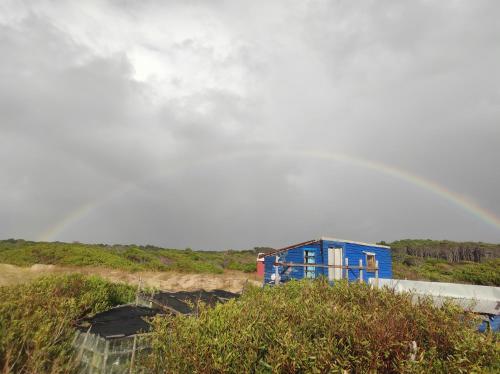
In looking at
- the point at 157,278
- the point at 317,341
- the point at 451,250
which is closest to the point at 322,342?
the point at 317,341

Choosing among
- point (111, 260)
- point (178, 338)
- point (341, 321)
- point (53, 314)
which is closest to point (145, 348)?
point (53, 314)

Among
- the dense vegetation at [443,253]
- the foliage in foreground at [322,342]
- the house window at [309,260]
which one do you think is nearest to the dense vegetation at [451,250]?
the dense vegetation at [443,253]

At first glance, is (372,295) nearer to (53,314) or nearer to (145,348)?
(145,348)

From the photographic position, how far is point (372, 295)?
8.72 meters

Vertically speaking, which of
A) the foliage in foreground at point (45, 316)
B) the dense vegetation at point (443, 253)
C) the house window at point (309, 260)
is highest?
the dense vegetation at point (443, 253)

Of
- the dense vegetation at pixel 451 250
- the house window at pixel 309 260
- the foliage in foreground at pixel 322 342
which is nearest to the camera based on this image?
the foliage in foreground at pixel 322 342

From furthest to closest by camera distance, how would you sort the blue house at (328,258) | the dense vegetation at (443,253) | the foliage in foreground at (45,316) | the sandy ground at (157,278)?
the dense vegetation at (443,253), the sandy ground at (157,278), the blue house at (328,258), the foliage in foreground at (45,316)

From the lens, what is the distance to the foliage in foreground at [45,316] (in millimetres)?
7613

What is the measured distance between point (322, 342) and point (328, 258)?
841 inches

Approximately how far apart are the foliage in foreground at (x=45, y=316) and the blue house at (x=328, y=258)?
42.7ft

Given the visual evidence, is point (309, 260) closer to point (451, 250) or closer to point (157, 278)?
point (157, 278)

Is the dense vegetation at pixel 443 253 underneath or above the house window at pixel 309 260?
above

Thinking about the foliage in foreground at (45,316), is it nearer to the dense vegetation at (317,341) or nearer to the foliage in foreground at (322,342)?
the dense vegetation at (317,341)

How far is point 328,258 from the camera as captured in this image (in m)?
26.8
